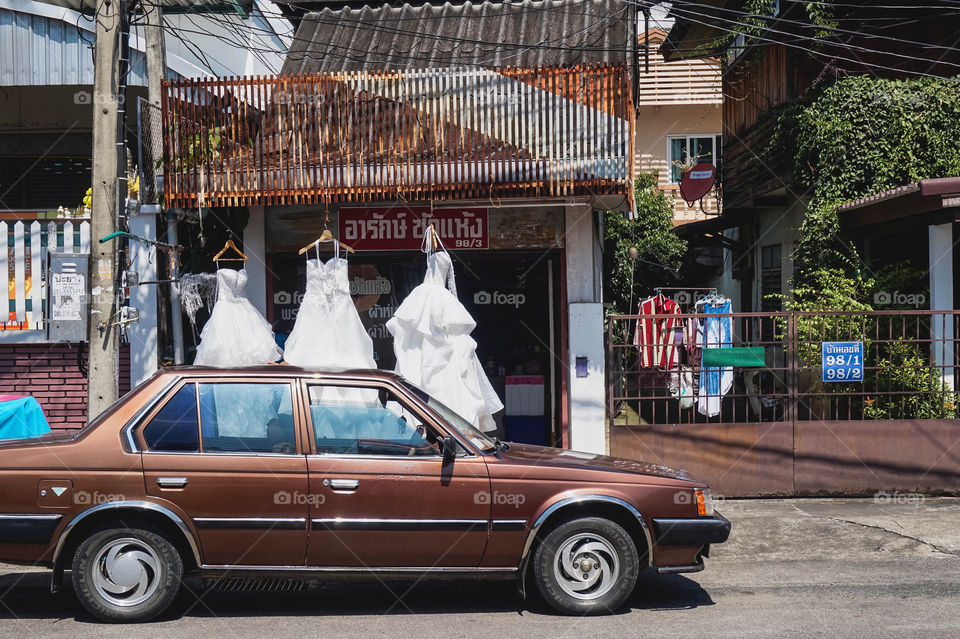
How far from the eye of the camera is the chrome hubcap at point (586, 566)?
573 cm

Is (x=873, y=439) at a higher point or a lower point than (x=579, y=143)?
lower

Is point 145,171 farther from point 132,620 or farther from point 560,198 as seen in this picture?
point 132,620

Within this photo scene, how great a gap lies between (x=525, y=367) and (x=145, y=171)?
199 inches

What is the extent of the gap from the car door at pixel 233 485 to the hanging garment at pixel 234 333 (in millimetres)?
3069

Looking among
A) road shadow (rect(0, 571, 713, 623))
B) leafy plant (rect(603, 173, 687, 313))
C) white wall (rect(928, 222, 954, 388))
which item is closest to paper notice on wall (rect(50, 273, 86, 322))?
road shadow (rect(0, 571, 713, 623))

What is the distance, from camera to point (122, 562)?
5.56 meters

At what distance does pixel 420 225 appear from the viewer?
10234 mm

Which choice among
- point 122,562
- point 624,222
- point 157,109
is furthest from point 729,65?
point 122,562

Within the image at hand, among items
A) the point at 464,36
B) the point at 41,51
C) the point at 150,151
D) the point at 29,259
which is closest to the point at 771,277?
the point at 464,36

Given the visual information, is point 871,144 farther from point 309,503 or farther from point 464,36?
point 309,503

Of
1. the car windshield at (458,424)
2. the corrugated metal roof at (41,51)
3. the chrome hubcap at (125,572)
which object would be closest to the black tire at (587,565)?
the car windshield at (458,424)

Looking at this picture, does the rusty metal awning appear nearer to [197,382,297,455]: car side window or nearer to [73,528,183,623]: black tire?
[197,382,297,455]: car side window

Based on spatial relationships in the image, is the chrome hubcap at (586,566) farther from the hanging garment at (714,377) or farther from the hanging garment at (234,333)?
the hanging garment at (234,333)

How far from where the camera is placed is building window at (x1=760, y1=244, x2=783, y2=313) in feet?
49.3
